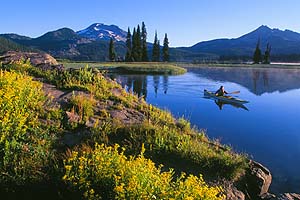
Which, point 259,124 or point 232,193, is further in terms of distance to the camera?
point 259,124

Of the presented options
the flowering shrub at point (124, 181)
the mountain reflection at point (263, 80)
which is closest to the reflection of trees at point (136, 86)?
the mountain reflection at point (263, 80)

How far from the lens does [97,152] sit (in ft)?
20.6

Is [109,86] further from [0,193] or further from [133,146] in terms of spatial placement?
[0,193]

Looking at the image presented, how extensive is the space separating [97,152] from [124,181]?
977mm

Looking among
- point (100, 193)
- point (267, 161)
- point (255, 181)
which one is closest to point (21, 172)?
point (100, 193)

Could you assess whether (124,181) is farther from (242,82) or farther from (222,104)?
(242,82)

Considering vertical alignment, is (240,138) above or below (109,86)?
below

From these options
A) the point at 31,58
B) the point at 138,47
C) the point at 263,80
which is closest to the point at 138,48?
the point at 138,47

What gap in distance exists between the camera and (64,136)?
352 inches

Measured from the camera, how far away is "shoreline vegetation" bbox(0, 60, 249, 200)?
18.5 feet

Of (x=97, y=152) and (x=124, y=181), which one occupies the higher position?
(x=97, y=152)

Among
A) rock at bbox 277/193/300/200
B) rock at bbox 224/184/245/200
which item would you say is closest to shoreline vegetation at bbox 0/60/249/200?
rock at bbox 224/184/245/200

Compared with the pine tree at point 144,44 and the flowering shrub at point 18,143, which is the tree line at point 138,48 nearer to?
the pine tree at point 144,44

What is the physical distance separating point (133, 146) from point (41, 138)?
7.52 ft
